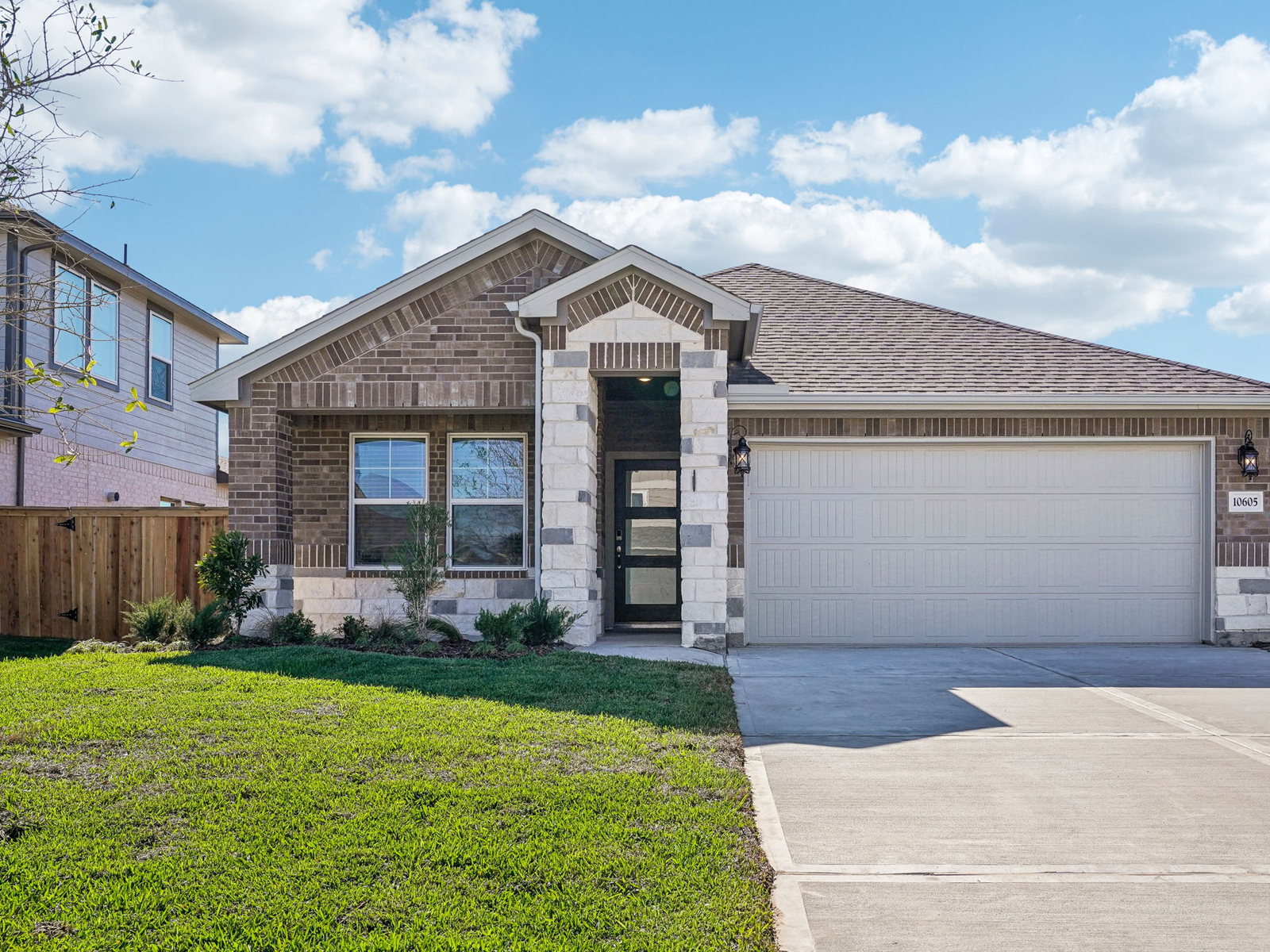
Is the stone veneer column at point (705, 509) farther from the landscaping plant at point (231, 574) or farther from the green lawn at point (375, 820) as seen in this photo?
the landscaping plant at point (231, 574)

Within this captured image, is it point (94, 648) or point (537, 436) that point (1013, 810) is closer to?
point (537, 436)

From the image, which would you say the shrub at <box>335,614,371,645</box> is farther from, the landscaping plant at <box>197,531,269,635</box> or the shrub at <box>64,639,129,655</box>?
the shrub at <box>64,639,129,655</box>

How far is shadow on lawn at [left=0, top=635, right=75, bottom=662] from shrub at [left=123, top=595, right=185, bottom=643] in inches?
32.1

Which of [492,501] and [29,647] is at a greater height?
[492,501]

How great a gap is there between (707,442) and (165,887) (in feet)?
25.2

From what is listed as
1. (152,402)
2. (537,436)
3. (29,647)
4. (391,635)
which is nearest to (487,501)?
(537,436)

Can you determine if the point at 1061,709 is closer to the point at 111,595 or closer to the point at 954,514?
the point at 954,514

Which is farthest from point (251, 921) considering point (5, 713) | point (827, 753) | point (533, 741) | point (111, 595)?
point (111, 595)

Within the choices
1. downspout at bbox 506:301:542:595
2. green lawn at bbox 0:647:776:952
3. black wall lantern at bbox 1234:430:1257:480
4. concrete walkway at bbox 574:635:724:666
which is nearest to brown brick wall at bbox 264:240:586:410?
downspout at bbox 506:301:542:595

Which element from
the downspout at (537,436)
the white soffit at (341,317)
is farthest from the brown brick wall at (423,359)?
the downspout at (537,436)

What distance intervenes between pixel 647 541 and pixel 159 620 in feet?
19.6

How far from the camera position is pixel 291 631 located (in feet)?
36.5

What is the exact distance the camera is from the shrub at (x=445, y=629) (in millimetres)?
11062

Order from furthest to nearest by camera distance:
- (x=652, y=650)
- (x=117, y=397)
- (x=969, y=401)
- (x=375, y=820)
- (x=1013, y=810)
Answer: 1. (x=117, y=397)
2. (x=969, y=401)
3. (x=652, y=650)
4. (x=1013, y=810)
5. (x=375, y=820)
